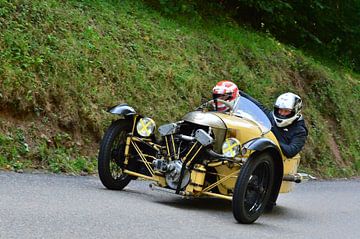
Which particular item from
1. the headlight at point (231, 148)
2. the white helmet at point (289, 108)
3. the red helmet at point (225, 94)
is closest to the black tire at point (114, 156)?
the red helmet at point (225, 94)

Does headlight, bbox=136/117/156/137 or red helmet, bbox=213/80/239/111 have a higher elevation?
red helmet, bbox=213/80/239/111

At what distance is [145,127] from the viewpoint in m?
9.25

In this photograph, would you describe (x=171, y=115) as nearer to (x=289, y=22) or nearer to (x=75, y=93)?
(x=75, y=93)

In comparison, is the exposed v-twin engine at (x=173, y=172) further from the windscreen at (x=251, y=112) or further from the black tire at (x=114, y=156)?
the windscreen at (x=251, y=112)

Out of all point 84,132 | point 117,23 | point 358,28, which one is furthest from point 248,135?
point 358,28

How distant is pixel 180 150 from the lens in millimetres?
8844

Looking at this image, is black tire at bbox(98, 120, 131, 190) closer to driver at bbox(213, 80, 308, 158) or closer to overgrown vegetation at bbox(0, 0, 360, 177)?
overgrown vegetation at bbox(0, 0, 360, 177)

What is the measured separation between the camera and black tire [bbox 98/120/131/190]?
9.10m

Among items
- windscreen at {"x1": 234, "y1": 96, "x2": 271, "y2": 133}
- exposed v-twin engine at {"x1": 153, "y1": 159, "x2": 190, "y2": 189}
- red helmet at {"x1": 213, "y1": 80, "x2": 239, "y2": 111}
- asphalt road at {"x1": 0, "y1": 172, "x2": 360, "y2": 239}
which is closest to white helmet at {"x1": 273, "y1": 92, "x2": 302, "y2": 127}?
windscreen at {"x1": 234, "y1": 96, "x2": 271, "y2": 133}

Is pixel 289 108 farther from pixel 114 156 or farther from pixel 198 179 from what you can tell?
pixel 114 156

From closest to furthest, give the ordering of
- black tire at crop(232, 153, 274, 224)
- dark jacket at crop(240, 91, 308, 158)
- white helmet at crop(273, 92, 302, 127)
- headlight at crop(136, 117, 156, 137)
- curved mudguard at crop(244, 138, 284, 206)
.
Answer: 1. black tire at crop(232, 153, 274, 224)
2. curved mudguard at crop(244, 138, 284, 206)
3. headlight at crop(136, 117, 156, 137)
4. dark jacket at crop(240, 91, 308, 158)
5. white helmet at crop(273, 92, 302, 127)

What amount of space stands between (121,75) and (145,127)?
464cm

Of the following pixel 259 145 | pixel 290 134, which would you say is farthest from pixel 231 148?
pixel 290 134

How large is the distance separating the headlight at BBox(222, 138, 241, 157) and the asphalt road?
2.68ft
